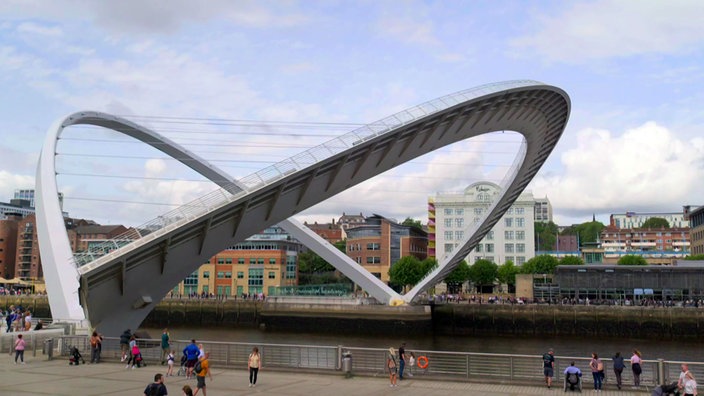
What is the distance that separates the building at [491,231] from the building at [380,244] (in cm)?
509

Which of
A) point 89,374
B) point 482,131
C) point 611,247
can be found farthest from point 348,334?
point 611,247

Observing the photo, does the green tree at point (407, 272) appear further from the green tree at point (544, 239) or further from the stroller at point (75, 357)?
the green tree at point (544, 239)

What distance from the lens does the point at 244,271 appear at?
280 feet

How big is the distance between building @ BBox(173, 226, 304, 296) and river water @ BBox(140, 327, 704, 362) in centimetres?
2991

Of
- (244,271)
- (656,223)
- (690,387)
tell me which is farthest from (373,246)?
(656,223)

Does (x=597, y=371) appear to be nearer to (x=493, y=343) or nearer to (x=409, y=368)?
(x=409, y=368)

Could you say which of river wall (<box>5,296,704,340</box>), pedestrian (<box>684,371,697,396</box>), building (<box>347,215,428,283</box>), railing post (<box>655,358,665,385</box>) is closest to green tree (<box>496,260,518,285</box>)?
building (<box>347,215,428,283</box>)

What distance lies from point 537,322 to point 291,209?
32102mm

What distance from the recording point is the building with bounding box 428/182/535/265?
3632 inches

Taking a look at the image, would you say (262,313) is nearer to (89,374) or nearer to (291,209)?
(291,209)

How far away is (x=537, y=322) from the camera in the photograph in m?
55.1

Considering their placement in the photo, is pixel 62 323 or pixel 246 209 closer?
pixel 62 323

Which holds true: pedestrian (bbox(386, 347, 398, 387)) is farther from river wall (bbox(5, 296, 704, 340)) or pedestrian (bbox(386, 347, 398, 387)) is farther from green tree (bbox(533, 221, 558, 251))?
green tree (bbox(533, 221, 558, 251))

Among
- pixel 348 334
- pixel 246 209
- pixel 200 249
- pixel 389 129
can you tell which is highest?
pixel 389 129
